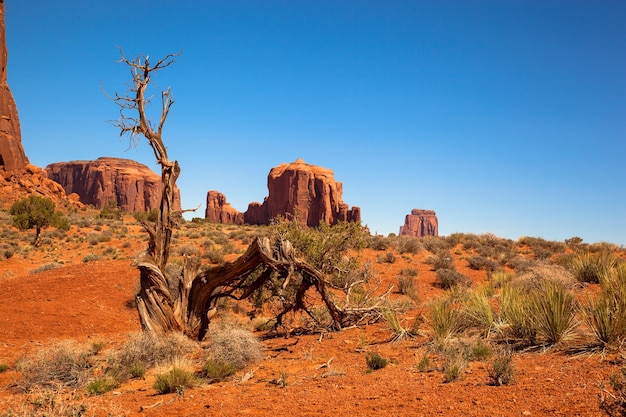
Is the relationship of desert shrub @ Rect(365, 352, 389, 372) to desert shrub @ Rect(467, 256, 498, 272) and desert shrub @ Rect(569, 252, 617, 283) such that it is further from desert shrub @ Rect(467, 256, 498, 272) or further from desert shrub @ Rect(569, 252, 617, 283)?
desert shrub @ Rect(467, 256, 498, 272)

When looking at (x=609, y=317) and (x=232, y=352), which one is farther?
(x=232, y=352)

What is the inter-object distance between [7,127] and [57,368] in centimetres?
6669

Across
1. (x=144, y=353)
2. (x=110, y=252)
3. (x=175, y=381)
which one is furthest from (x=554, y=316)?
(x=110, y=252)

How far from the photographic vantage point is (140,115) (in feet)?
28.8

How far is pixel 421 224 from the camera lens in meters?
161

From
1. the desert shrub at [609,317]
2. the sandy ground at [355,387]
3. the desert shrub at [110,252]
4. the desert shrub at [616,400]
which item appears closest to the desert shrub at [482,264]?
the sandy ground at [355,387]

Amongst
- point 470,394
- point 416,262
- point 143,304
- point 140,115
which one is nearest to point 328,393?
point 470,394

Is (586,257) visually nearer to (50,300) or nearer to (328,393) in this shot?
(328,393)

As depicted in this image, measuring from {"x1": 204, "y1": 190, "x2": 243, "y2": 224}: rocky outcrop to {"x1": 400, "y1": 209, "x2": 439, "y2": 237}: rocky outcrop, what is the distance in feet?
233

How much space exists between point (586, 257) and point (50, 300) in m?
17.5

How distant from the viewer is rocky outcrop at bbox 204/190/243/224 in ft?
408

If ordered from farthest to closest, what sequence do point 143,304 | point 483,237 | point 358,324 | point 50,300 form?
point 483,237 < point 50,300 < point 358,324 < point 143,304

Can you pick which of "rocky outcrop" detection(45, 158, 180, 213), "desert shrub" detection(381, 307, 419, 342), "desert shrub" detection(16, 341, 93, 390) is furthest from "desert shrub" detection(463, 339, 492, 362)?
"rocky outcrop" detection(45, 158, 180, 213)

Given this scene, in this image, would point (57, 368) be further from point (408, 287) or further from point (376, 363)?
point (408, 287)
